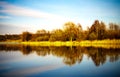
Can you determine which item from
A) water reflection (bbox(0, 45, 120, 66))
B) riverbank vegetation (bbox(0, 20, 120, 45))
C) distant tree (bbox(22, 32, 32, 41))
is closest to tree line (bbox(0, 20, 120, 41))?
riverbank vegetation (bbox(0, 20, 120, 45))

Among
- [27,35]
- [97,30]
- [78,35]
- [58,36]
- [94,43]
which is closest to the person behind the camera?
[94,43]

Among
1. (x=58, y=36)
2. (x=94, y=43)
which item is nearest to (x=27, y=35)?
(x=58, y=36)

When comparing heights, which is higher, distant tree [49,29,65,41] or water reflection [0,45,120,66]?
distant tree [49,29,65,41]

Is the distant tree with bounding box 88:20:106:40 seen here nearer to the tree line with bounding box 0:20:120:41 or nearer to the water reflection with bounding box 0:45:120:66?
the tree line with bounding box 0:20:120:41

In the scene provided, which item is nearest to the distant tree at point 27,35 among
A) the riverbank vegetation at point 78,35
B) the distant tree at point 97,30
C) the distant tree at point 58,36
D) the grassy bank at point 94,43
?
the riverbank vegetation at point 78,35

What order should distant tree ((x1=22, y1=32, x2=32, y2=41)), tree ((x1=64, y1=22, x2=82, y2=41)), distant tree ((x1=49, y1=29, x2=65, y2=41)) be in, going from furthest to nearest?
distant tree ((x1=22, y1=32, x2=32, y2=41))
distant tree ((x1=49, y1=29, x2=65, y2=41))
tree ((x1=64, y1=22, x2=82, y2=41))

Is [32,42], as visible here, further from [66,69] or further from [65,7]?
[66,69]

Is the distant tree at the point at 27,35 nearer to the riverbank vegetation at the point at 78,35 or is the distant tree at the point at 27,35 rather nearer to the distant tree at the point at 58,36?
the riverbank vegetation at the point at 78,35

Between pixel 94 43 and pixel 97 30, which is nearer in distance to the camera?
pixel 94 43

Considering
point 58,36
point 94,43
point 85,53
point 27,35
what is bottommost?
point 85,53

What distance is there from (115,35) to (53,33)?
14.7 ft

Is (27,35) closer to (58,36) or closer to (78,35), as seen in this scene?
(58,36)

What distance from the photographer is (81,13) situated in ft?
38.0

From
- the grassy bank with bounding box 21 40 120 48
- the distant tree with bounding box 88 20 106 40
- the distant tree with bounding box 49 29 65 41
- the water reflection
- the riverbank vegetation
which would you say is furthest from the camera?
the distant tree with bounding box 49 29 65 41
